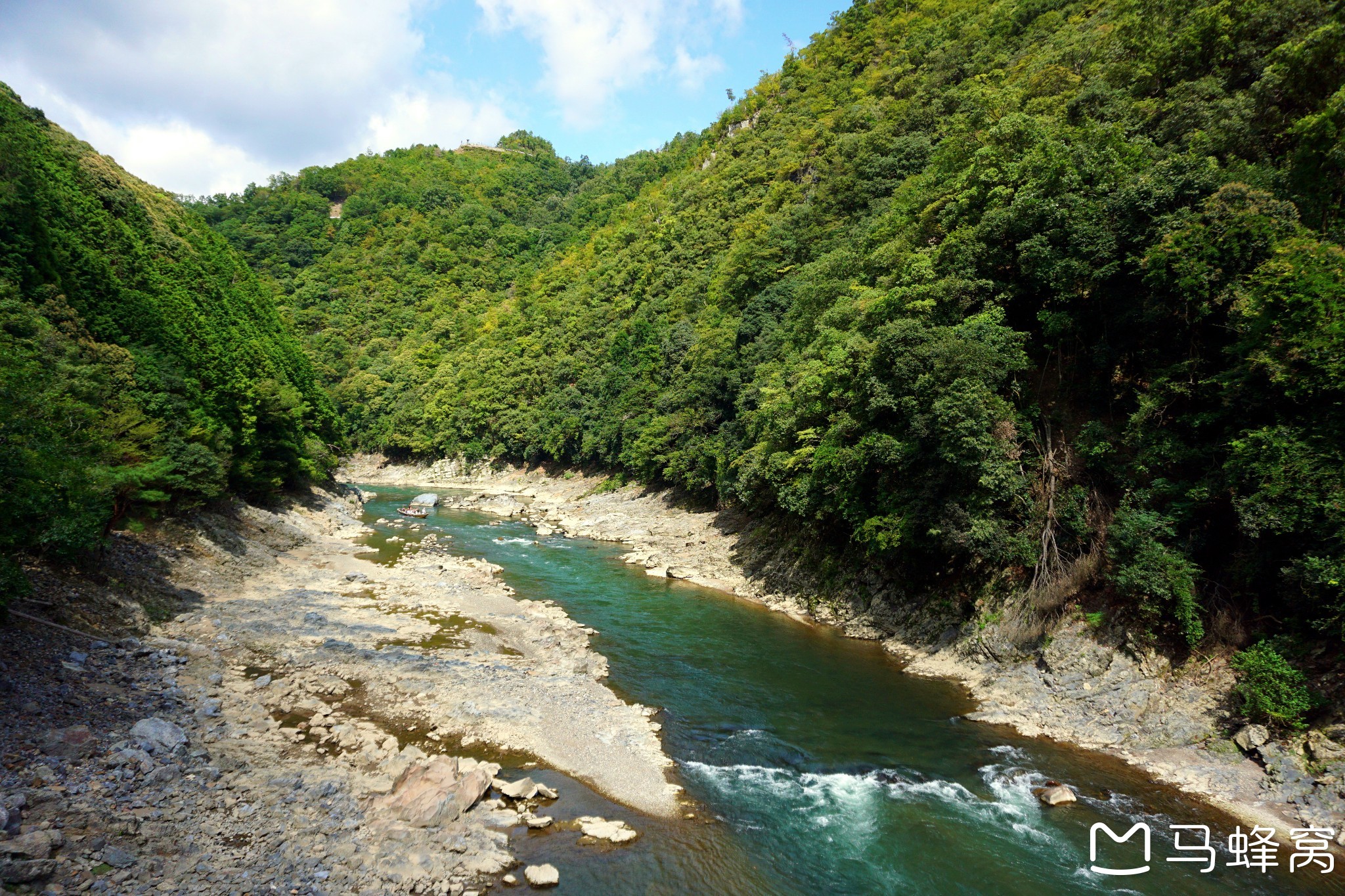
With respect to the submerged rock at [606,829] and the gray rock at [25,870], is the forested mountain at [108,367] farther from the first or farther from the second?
the submerged rock at [606,829]

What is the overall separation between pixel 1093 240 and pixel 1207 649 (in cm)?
1228

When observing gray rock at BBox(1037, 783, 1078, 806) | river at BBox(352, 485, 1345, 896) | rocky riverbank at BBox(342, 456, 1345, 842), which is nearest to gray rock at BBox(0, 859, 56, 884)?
river at BBox(352, 485, 1345, 896)

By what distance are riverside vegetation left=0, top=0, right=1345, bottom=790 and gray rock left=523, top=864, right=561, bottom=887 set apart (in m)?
12.8

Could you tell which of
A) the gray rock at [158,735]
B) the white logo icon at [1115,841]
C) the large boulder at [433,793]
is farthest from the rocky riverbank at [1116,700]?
the gray rock at [158,735]

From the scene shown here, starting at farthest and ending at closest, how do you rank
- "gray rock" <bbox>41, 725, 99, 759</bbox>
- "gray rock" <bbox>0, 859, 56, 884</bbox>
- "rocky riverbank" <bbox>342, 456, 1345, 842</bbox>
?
"rocky riverbank" <bbox>342, 456, 1345, 842</bbox> < "gray rock" <bbox>41, 725, 99, 759</bbox> < "gray rock" <bbox>0, 859, 56, 884</bbox>

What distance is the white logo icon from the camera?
1123 cm

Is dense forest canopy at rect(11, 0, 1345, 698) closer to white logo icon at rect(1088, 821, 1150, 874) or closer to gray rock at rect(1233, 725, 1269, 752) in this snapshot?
gray rock at rect(1233, 725, 1269, 752)

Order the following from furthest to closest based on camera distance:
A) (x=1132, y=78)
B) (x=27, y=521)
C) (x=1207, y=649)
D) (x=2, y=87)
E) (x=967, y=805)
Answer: (x=2, y=87), (x=1132, y=78), (x=1207, y=649), (x=27, y=521), (x=967, y=805)

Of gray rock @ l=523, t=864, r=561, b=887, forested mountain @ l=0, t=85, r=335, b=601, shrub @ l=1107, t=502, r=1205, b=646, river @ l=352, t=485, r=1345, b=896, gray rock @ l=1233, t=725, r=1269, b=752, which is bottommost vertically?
river @ l=352, t=485, r=1345, b=896

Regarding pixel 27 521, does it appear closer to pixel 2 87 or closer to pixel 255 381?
pixel 255 381

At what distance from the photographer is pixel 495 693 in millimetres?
16938

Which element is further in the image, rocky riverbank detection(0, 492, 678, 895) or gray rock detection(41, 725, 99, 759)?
gray rock detection(41, 725, 99, 759)

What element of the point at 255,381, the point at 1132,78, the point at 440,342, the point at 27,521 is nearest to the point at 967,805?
the point at 27,521

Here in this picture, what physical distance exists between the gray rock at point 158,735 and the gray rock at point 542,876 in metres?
7.14
